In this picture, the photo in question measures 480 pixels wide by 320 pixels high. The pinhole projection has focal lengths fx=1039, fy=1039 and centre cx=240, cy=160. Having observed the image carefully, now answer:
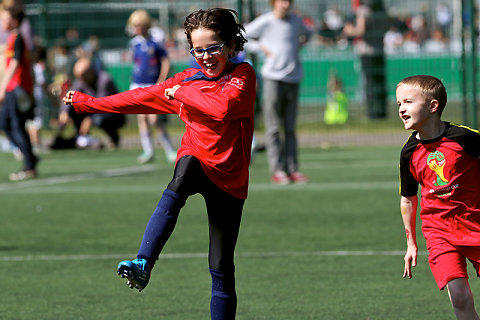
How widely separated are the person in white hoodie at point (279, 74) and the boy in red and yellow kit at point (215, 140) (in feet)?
24.6

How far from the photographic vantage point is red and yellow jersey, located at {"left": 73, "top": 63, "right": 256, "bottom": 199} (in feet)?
17.3

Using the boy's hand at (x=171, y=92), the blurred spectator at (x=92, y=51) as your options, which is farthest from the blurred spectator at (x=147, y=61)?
the boy's hand at (x=171, y=92)

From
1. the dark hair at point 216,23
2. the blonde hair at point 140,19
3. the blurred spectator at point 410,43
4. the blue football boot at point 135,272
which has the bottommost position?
the blue football boot at point 135,272

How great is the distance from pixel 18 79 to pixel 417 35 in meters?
13.7

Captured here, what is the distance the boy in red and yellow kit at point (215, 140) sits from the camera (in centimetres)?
528

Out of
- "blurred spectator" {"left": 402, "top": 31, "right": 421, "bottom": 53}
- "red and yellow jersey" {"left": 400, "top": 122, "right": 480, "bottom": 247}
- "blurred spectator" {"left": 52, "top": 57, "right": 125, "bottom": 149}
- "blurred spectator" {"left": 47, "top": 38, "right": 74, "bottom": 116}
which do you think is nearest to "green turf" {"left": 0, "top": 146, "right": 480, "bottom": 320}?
"red and yellow jersey" {"left": 400, "top": 122, "right": 480, "bottom": 247}

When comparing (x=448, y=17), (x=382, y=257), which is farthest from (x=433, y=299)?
(x=448, y=17)

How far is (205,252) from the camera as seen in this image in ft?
28.6

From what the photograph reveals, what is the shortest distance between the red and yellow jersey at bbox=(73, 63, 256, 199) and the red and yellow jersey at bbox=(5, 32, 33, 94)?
8470mm

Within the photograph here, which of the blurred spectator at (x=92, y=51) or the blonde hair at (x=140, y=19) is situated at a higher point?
the blonde hair at (x=140, y=19)

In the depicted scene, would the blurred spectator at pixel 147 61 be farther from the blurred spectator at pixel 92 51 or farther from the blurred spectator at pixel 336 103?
the blurred spectator at pixel 336 103

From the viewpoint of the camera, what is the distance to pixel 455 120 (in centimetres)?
1975

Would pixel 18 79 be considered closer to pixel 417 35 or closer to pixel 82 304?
pixel 82 304

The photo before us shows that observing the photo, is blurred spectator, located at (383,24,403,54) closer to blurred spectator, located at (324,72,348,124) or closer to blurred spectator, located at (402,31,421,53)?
blurred spectator, located at (402,31,421,53)
